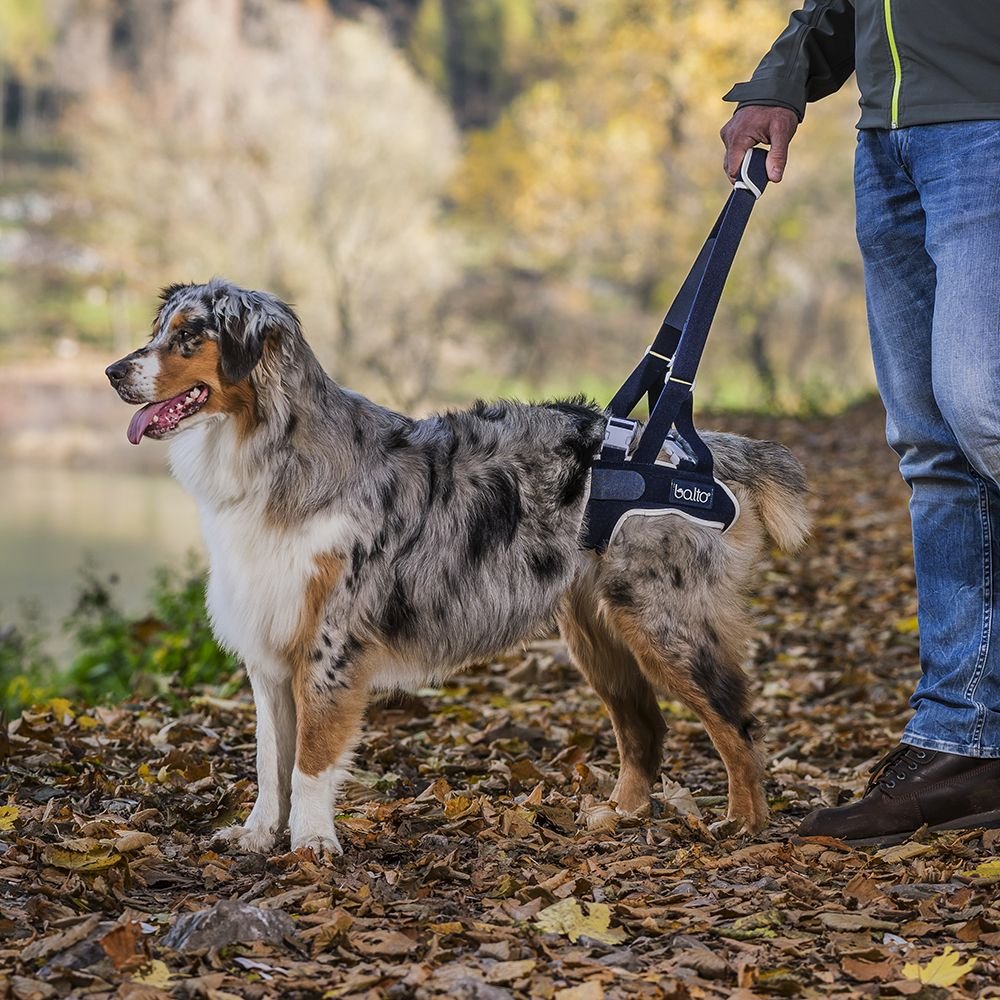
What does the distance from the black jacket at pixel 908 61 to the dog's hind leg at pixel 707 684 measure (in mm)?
1581

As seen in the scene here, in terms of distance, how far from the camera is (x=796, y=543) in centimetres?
423

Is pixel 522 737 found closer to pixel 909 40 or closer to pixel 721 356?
pixel 909 40

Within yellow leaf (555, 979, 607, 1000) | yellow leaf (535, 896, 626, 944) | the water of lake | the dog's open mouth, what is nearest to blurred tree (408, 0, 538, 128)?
the water of lake

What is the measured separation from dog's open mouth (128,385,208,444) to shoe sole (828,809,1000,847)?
2221 mm

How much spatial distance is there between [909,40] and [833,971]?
93.7 inches

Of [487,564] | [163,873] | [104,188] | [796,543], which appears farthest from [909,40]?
[104,188]

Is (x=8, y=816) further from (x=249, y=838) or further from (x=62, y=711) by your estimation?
(x=62, y=711)

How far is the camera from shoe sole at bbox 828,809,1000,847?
3701mm

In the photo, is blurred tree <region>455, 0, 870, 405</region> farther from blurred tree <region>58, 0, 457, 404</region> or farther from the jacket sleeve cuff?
the jacket sleeve cuff

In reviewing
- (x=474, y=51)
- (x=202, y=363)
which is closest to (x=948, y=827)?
(x=202, y=363)

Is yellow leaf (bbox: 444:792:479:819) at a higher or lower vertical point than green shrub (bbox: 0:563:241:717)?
higher

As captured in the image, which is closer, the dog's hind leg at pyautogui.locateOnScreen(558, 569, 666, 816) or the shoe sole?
the shoe sole

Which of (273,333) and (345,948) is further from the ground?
(273,333)

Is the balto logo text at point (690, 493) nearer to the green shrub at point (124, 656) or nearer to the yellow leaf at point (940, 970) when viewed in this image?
the yellow leaf at point (940, 970)
